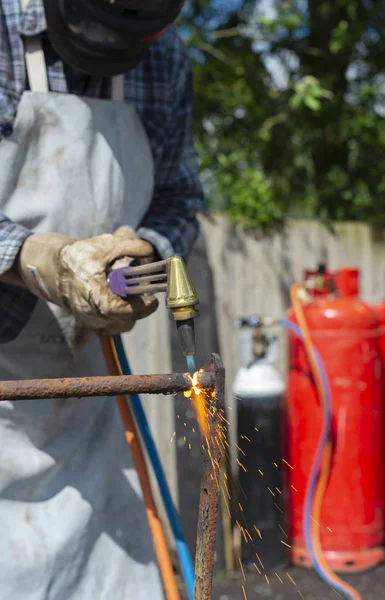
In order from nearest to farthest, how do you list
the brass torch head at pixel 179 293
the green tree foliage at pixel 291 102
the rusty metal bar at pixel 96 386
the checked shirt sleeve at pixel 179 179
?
the rusty metal bar at pixel 96 386 < the brass torch head at pixel 179 293 < the checked shirt sleeve at pixel 179 179 < the green tree foliage at pixel 291 102

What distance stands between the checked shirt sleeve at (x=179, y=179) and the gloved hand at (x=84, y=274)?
346mm

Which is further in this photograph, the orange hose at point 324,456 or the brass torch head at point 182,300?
the orange hose at point 324,456

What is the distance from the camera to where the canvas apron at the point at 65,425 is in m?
1.39

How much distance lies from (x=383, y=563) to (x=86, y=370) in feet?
7.19

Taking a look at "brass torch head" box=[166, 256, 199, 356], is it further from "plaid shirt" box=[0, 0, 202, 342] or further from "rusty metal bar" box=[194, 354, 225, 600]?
"plaid shirt" box=[0, 0, 202, 342]

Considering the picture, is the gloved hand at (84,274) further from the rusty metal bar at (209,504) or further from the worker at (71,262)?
the rusty metal bar at (209,504)

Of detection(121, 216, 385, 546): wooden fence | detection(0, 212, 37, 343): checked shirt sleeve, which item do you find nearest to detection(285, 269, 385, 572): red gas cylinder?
detection(121, 216, 385, 546): wooden fence

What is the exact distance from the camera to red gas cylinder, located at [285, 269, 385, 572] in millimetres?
3037

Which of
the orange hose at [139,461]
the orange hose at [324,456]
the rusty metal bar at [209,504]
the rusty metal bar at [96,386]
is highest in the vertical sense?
the rusty metal bar at [96,386]

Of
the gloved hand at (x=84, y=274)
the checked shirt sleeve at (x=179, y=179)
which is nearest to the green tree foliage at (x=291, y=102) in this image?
the checked shirt sleeve at (x=179, y=179)

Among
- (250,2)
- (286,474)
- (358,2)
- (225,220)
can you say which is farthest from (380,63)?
(286,474)

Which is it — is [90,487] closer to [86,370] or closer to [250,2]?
[86,370]

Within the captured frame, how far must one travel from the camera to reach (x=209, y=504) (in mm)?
911

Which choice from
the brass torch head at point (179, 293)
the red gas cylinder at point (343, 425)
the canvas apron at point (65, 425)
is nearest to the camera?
the brass torch head at point (179, 293)
